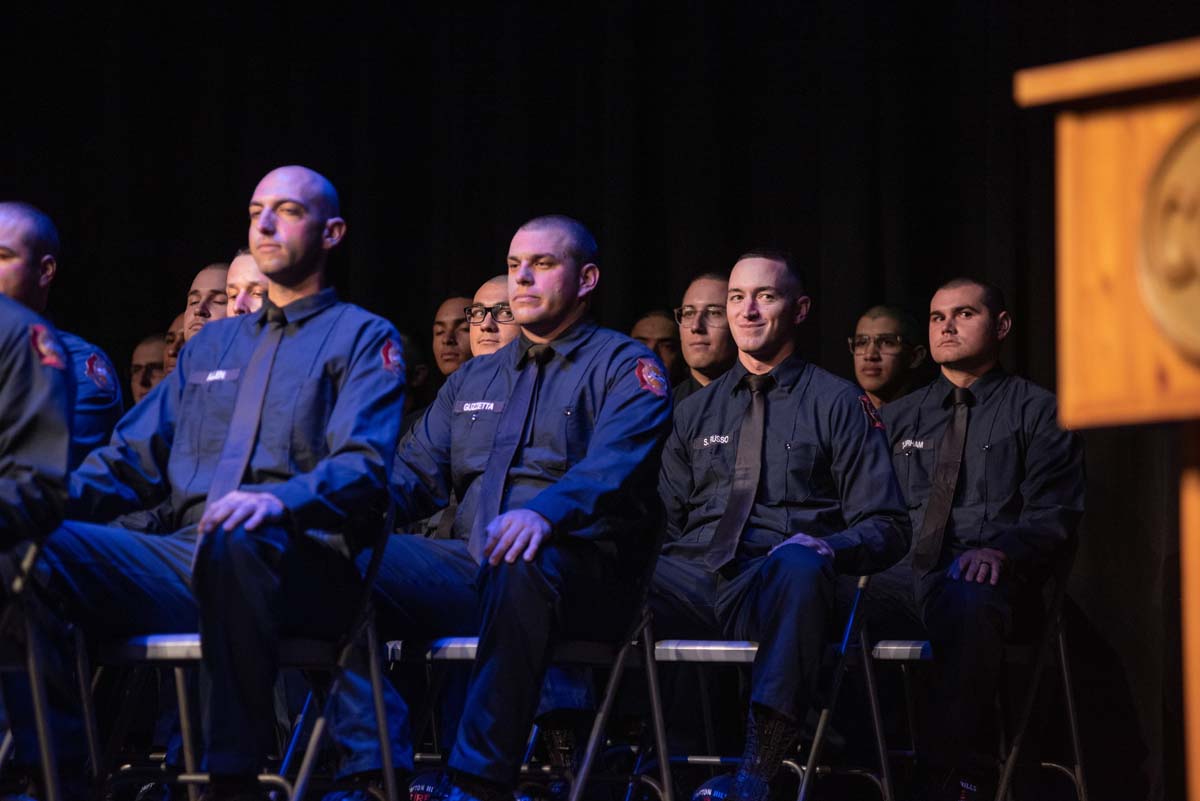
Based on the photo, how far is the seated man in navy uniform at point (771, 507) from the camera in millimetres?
3234

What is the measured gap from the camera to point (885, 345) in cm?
466

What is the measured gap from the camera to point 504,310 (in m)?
4.70

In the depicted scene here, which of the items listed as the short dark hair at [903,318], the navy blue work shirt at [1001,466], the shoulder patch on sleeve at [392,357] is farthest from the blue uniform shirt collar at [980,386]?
the shoulder patch on sleeve at [392,357]

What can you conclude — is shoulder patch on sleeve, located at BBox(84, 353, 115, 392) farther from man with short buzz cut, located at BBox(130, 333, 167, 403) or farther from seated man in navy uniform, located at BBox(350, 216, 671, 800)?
man with short buzz cut, located at BBox(130, 333, 167, 403)

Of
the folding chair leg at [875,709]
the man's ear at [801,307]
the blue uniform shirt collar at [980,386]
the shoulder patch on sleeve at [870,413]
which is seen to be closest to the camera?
the folding chair leg at [875,709]

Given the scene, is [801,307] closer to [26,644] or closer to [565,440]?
[565,440]

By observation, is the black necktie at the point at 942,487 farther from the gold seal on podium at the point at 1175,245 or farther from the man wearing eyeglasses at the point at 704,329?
the gold seal on podium at the point at 1175,245

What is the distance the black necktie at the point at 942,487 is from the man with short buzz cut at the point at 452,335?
5.37 ft

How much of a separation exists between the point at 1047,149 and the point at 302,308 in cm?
240

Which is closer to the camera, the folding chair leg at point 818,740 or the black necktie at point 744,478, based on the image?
the folding chair leg at point 818,740

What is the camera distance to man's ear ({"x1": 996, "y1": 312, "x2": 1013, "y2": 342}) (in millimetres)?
4371

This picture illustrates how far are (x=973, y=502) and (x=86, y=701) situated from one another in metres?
2.37

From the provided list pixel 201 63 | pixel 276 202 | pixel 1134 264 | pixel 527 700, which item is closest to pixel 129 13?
pixel 201 63

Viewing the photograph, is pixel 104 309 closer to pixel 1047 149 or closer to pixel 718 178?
pixel 718 178
